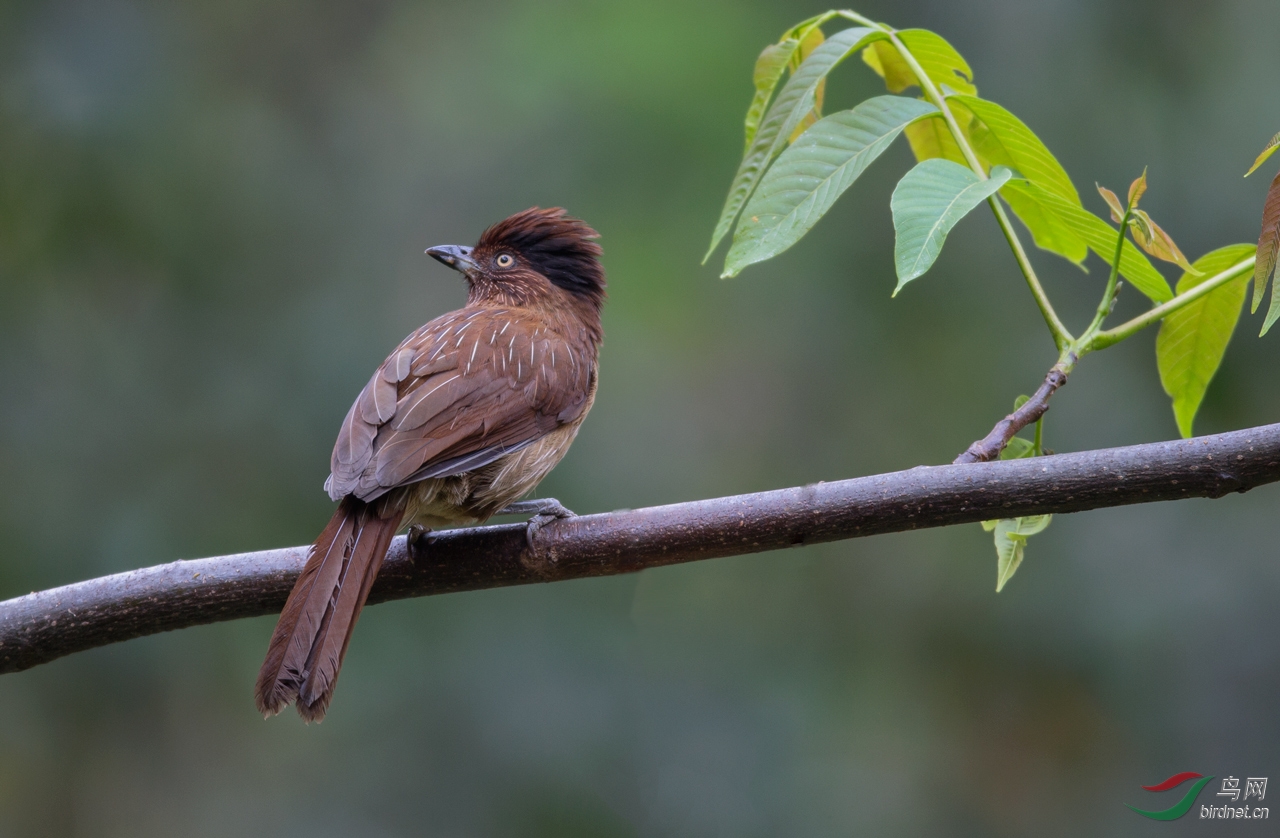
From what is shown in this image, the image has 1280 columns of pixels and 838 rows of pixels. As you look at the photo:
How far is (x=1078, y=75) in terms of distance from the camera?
290 inches

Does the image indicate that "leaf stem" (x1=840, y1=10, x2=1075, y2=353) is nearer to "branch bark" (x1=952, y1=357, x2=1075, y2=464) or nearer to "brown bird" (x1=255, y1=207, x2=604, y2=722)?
"branch bark" (x1=952, y1=357, x2=1075, y2=464)

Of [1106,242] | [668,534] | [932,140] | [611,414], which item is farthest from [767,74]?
[611,414]

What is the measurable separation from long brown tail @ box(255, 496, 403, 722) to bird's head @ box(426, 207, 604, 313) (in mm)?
1744

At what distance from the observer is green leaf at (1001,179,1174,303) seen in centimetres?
217

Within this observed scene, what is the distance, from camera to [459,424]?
3.00 m

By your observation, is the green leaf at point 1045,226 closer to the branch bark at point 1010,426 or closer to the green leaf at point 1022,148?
the green leaf at point 1022,148

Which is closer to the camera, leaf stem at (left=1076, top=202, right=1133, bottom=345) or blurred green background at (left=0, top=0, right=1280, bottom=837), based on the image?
leaf stem at (left=1076, top=202, right=1133, bottom=345)

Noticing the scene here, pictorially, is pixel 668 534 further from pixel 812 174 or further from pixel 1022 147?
pixel 1022 147

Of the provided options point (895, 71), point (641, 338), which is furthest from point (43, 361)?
point (895, 71)

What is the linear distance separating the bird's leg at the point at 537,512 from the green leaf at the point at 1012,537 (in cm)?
95

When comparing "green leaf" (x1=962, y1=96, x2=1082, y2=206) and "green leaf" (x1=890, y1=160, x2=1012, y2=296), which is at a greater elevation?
"green leaf" (x1=962, y1=96, x2=1082, y2=206)

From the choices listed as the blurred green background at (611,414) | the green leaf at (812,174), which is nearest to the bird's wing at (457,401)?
the green leaf at (812,174)

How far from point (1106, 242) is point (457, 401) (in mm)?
1650

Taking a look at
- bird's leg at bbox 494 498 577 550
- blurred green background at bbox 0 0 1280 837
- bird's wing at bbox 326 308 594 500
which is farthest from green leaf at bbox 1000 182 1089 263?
blurred green background at bbox 0 0 1280 837
